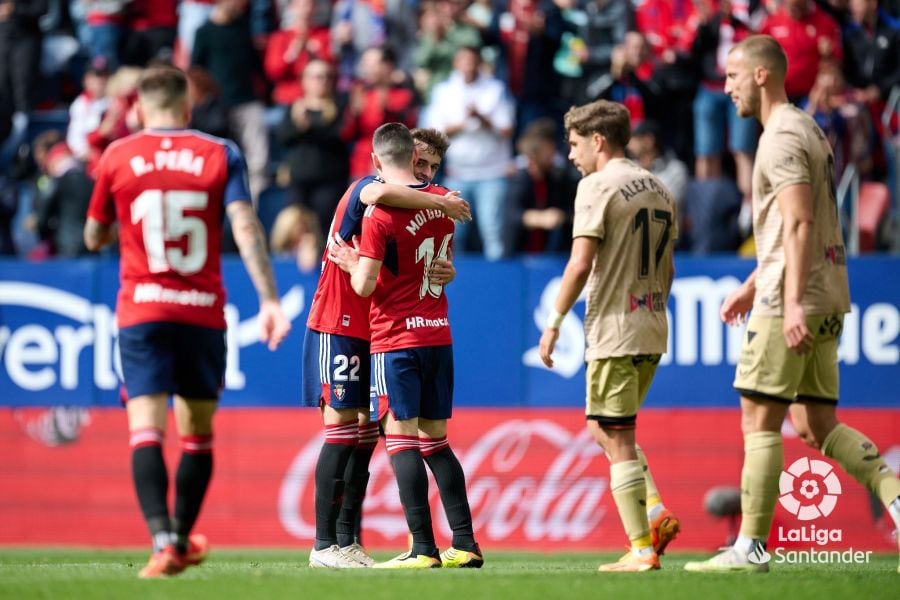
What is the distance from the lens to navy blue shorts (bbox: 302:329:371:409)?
27.5ft

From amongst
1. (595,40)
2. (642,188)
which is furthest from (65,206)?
(642,188)

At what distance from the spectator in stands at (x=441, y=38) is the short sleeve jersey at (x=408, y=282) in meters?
7.84

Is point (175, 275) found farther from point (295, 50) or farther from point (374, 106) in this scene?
point (295, 50)

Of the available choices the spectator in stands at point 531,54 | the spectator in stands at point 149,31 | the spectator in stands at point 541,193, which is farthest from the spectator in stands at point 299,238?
the spectator in stands at point 149,31

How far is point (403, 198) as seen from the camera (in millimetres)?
7984

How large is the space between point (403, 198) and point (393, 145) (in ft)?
1.11

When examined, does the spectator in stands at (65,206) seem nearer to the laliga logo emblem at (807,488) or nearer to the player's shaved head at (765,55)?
the laliga logo emblem at (807,488)

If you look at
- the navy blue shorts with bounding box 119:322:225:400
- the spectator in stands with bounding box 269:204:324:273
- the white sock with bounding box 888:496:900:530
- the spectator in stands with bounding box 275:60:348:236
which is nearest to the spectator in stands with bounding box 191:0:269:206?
the spectator in stands with bounding box 275:60:348:236

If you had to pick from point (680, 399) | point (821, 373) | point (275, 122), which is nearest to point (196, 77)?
point (275, 122)

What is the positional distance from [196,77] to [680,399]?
251 inches

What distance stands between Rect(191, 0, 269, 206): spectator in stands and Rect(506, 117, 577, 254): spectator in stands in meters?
3.09

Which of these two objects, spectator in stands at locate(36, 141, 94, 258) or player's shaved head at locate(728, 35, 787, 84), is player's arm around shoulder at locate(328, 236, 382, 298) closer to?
player's shaved head at locate(728, 35, 787, 84)

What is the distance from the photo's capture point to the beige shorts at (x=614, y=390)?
26.1 ft

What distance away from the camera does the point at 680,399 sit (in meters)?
13.9
